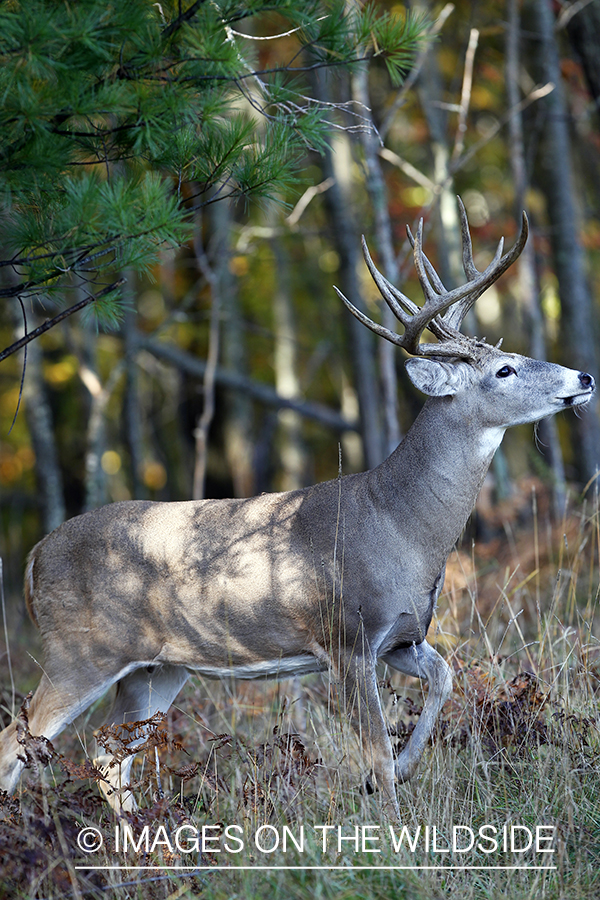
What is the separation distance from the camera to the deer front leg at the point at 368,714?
425cm

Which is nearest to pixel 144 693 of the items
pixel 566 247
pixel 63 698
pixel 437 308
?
pixel 63 698

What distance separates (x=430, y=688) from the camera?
14.9 feet

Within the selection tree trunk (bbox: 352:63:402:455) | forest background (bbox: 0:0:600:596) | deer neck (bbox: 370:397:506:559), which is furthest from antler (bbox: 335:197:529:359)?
tree trunk (bbox: 352:63:402:455)

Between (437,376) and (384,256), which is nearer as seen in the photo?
(437,376)

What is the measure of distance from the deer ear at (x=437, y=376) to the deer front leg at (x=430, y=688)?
1.30 metres

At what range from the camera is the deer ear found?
4.56 metres

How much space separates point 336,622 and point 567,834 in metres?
1.41

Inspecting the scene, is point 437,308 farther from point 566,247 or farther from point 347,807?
point 566,247

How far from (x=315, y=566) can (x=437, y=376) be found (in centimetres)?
115

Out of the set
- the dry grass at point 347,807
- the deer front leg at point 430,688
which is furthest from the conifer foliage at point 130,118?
the deer front leg at point 430,688

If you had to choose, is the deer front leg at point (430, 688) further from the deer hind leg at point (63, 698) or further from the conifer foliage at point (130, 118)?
the conifer foliage at point (130, 118)

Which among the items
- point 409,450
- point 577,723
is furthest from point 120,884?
point 409,450

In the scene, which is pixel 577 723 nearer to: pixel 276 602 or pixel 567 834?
pixel 567 834

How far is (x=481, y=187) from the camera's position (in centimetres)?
1738
